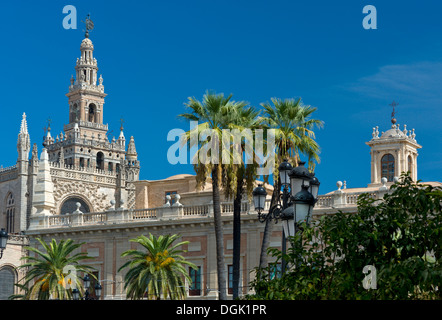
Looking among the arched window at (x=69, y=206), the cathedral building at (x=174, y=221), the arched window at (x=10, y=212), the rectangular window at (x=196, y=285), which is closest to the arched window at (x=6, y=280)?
the cathedral building at (x=174, y=221)

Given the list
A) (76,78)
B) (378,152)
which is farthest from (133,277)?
(76,78)

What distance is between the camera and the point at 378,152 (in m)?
68.9

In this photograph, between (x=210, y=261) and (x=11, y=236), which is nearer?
(x=210, y=261)

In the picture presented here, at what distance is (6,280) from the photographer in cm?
9525

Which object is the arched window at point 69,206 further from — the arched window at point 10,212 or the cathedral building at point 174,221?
the arched window at point 10,212

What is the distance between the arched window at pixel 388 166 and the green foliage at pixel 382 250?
4721 cm

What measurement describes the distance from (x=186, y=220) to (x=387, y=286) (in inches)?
1580

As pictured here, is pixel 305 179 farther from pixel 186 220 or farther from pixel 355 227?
pixel 186 220

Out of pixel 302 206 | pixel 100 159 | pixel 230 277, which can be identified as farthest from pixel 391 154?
pixel 100 159

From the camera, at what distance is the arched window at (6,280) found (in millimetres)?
94000

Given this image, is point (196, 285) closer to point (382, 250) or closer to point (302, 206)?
point (302, 206)

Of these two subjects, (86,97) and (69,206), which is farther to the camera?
(86,97)

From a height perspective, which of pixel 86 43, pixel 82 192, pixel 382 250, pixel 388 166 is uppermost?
pixel 86 43

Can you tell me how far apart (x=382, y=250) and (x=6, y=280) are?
260 feet
